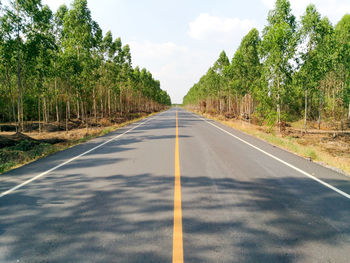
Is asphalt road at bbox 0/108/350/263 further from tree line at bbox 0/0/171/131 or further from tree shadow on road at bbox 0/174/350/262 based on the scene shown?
tree line at bbox 0/0/171/131

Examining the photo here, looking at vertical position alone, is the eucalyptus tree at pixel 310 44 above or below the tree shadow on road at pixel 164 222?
above

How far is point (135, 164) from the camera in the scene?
723 cm

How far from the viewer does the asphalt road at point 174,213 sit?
2756 mm

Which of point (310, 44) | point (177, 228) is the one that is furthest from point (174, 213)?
point (310, 44)

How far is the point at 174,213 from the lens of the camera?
12.2 feet

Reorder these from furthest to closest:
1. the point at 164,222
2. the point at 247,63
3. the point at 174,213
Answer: the point at 247,63
the point at 174,213
the point at 164,222

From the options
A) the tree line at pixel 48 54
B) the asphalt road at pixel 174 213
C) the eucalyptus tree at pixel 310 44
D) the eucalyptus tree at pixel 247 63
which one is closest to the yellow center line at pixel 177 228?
the asphalt road at pixel 174 213

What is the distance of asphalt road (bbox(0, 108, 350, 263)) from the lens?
9.04 feet

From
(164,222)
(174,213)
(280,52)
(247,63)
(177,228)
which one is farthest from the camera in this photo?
(247,63)

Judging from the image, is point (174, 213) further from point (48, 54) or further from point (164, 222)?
point (48, 54)

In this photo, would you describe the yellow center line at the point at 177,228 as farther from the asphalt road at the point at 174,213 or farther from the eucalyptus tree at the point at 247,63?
the eucalyptus tree at the point at 247,63

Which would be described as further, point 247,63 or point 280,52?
point 247,63

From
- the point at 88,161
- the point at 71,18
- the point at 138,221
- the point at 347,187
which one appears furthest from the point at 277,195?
the point at 71,18

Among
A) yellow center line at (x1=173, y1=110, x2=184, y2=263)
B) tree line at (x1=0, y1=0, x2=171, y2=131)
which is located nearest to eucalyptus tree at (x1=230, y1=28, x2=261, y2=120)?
tree line at (x1=0, y1=0, x2=171, y2=131)
